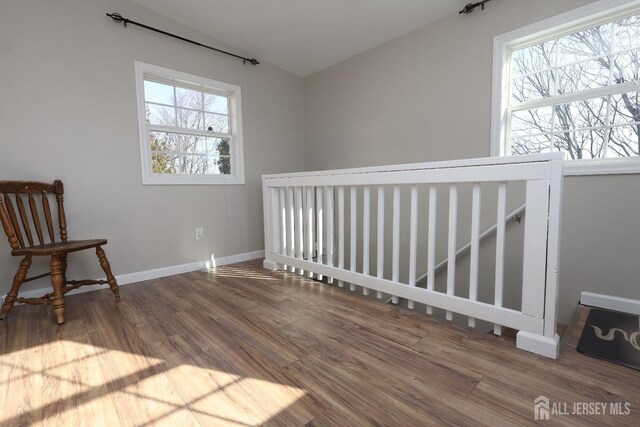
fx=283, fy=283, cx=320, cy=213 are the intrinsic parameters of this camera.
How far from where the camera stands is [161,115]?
8.80 feet

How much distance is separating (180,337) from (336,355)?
0.84 m

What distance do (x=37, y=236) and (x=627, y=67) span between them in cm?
420

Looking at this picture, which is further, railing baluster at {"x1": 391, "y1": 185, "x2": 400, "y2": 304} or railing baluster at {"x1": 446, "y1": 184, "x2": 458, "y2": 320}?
railing baluster at {"x1": 391, "y1": 185, "x2": 400, "y2": 304}

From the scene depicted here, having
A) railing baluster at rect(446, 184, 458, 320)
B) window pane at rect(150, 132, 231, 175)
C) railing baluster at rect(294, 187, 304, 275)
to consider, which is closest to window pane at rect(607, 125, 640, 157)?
railing baluster at rect(446, 184, 458, 320)

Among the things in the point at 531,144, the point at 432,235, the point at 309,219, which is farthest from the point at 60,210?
the point at 531,144

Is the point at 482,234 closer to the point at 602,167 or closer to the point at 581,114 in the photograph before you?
the point at 602,167

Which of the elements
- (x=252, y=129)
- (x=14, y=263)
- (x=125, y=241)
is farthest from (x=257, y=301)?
(x=252, y=129)

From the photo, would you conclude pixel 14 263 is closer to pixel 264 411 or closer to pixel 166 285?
pixel 166 285

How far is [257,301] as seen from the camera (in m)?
1.98

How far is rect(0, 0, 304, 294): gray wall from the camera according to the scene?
79.7 inches

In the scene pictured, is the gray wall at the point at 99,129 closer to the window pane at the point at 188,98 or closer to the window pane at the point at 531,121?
the window pane at the point at 188,98

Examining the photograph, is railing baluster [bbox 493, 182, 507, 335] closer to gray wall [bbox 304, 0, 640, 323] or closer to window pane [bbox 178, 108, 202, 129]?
gray wall [bbox 304, 0, 640, 323]

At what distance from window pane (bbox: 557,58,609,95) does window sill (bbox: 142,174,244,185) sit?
2934mm

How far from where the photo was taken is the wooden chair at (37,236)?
1705mm
